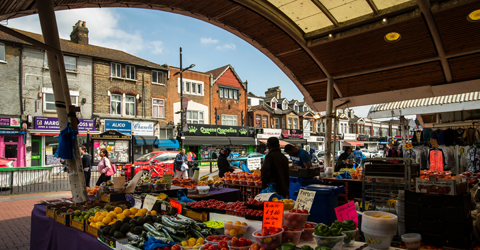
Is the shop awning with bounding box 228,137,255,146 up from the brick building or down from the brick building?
down

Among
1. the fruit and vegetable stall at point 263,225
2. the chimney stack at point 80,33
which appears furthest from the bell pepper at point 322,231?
the chimney stack at point 80,33

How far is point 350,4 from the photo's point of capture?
253 inches

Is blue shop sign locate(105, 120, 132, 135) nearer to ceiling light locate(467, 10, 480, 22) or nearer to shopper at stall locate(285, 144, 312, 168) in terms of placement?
shopper at stall locate(285, 144, 312, 168)

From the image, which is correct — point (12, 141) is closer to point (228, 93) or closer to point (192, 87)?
point (192, 87)

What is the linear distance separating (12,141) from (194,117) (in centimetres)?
1531

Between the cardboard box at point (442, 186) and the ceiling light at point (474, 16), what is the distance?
15.2 ft

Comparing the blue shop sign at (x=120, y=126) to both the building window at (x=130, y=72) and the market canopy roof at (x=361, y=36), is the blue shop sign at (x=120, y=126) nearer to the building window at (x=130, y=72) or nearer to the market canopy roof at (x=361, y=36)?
the building window at (x=130, y=72)

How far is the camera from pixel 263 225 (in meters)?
2.87

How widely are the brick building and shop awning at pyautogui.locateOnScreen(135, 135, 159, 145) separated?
8.06 metres

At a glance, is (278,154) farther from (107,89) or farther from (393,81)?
(107,89)

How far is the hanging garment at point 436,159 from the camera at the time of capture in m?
10.8

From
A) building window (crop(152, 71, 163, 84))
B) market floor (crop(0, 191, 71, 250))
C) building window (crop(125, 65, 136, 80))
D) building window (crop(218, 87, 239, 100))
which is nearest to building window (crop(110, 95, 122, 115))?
building window (crop(125, 65, 136, 80))

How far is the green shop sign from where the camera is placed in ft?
95.7

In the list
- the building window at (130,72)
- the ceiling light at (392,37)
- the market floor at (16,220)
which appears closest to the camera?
the market floor at (16,220)
